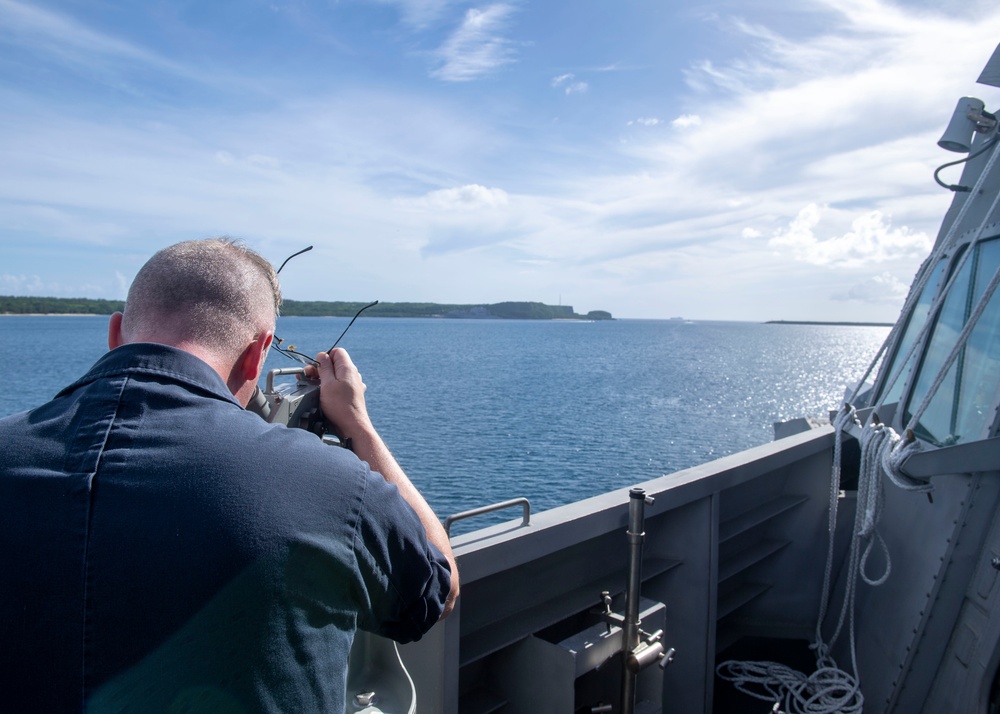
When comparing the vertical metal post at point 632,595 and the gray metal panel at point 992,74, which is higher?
the gray metal panel at point 992,74

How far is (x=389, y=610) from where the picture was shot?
1.33 meters

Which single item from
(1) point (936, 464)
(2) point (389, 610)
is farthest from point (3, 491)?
(1) point (936, 464)

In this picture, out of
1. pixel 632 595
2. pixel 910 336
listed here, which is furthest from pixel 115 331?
pixel 910 336

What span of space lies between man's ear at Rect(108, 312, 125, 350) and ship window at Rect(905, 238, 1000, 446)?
3.35 metres

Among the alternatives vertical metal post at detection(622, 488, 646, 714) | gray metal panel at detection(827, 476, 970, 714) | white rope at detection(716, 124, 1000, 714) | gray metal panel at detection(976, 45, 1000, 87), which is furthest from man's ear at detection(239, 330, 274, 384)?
gray metal panel at detection(976, 45, 1000, 87)

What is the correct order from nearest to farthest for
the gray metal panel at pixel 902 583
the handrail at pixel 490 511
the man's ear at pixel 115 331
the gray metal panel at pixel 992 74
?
1. the man's ear at pixel 115 331
2. the handrail at pixel 490 511
3. the gray metal panel at pixel 902 583
4. the gray metal panel at pixel 992 74

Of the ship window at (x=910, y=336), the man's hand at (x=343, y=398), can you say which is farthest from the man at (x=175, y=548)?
the ship window at (x=910, y=336)

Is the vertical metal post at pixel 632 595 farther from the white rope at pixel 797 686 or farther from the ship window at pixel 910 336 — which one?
the ship window at pixel 910 336

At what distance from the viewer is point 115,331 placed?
146 cm

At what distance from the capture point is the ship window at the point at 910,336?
4.52m

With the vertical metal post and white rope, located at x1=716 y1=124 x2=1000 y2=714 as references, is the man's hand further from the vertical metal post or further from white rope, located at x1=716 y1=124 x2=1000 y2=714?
white rope, located at x1=716 y1=124 x2=1000 y2=714

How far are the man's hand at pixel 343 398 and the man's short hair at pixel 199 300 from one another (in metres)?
0.31

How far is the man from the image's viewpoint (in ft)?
3.47

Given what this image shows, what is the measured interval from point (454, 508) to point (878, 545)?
31.9 feet
